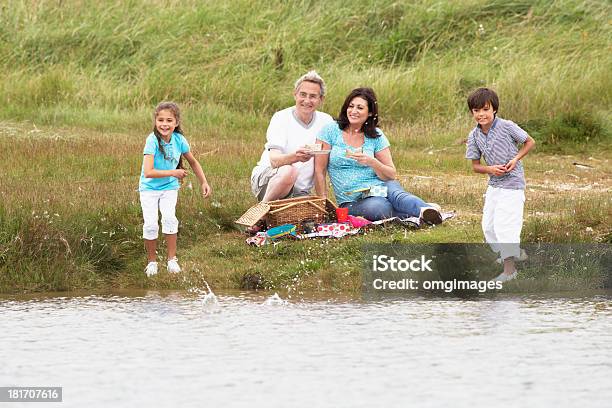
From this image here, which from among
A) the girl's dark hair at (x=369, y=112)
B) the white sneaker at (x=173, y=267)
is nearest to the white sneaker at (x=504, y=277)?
the girl's dark hair at (x=369, y=112)

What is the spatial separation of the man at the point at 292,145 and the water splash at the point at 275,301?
5.80ft

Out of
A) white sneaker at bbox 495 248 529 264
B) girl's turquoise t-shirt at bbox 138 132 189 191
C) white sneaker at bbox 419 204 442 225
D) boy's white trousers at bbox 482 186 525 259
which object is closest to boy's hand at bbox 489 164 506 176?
boy's white trousers at bbox 482 186 525 259

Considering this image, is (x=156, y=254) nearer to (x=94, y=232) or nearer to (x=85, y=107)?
(x=94, y=232)

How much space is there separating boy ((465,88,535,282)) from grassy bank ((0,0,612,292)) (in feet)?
2.58

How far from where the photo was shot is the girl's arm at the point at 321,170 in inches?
393

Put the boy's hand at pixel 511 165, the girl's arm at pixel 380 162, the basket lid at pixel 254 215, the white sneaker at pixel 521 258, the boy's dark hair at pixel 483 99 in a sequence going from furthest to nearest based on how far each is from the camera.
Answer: the girl's arm at pixel 380 162
the basket lid at pixel 254 215
the white sneaker at pixel 521 258
the boy's dark hair at pixel 483 99
the boy's hand at pixel 511 165

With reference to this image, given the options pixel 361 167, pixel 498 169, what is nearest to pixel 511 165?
pixel 498 169

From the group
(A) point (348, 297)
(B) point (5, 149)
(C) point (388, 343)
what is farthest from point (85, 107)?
(C) point (388, 343)

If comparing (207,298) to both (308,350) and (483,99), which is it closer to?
(308,350)

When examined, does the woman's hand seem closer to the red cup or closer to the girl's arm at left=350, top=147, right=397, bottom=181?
the girl's arm at left=350, top=147, right=397, bottom=181

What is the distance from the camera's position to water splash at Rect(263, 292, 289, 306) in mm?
8234

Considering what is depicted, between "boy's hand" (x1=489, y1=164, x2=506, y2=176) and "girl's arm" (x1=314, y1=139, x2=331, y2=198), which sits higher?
"boy's hand" (x1=489, y1=164, x2=506, y2=176)

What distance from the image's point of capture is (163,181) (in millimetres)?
8977

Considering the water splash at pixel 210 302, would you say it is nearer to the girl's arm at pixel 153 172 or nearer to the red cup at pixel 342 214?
the girl's arm at pixel 153 172
